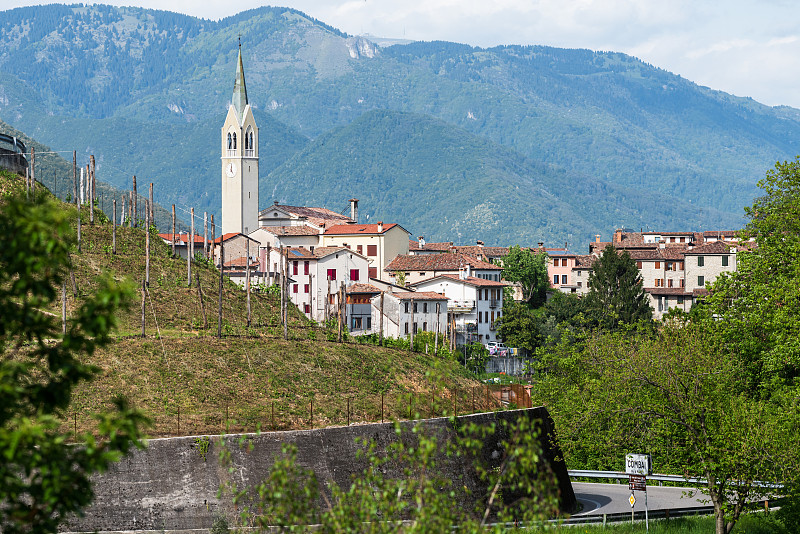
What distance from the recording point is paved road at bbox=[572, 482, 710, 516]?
4525cm

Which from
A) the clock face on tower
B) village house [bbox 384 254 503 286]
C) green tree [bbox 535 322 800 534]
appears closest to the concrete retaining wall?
green tree [bbox 535 322 800 534]

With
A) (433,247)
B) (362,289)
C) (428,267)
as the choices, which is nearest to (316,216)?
(433,247)

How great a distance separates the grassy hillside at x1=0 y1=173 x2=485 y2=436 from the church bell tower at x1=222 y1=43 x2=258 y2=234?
306 feet

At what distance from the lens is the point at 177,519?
36188 mm

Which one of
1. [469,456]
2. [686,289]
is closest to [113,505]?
[469,456]

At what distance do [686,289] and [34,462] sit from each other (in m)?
122

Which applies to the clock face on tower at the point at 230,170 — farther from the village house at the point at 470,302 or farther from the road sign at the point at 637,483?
the road sign at the point at 637,483

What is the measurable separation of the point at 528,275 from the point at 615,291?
27360 millimetres

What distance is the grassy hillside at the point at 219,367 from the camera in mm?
42906

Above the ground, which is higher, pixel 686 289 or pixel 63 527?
pixel 686 289

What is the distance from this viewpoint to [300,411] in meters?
45.3

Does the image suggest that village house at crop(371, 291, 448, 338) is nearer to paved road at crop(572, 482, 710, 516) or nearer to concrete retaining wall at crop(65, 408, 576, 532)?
paved road at crop(572, 482, 710, 516)

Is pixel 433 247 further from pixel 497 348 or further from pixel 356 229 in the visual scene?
pixel 497 348

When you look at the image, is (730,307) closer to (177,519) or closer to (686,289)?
(177,519)
